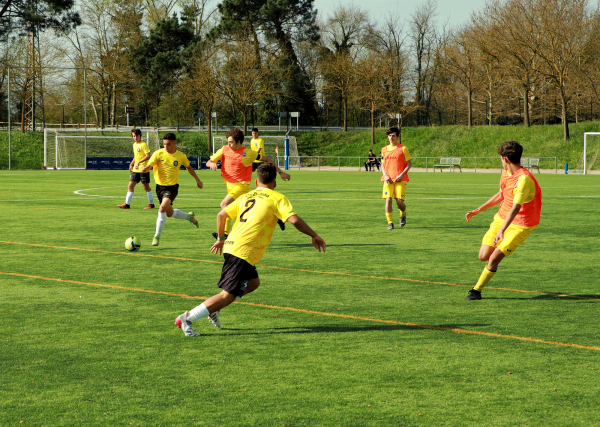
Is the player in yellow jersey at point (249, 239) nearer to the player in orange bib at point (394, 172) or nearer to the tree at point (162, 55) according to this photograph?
the player in orange bib at point (394, 172)

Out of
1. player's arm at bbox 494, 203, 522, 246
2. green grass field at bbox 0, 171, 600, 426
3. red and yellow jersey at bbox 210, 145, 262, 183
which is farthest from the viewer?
red and yellow jersey at bbox 210, 145, 262, 183

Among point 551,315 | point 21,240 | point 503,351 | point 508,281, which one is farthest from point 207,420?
point 21,240

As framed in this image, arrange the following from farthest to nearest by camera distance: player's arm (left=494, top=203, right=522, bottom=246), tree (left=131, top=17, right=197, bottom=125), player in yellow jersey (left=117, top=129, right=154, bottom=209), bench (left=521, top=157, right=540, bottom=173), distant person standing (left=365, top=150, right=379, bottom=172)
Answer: tree (left=131, top=17, right=197, bottom=125)
distant person standing (left=365, top=150, right=379, bottom=172)
bench (left=521, top=157, right=540, bottom=173)
player in yellow jersey (left=117, top=129, right=154, bottom=209)
player's arm (left=494, top=203, right=522, bottom=246)

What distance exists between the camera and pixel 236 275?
5547 mm

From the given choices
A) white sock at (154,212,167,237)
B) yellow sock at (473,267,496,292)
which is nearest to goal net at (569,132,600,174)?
white sock at (154,212,167,237)

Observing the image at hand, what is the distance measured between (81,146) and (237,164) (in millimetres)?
45849

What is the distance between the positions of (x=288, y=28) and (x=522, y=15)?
28.0 meters

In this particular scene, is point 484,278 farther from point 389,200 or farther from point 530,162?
point 530,162

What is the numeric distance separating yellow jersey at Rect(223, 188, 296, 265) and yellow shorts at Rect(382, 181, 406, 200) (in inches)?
341

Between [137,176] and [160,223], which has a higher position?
[137,176]

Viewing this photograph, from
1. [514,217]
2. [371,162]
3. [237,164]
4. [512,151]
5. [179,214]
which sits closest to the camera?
[514,217]

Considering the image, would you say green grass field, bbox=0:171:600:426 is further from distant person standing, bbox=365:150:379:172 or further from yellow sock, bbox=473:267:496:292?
distant person standing, bbox=365:150:379:172

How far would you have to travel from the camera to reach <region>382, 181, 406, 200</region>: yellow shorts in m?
14.1

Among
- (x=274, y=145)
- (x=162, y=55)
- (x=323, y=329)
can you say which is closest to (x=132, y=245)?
(x=323, y=329)
